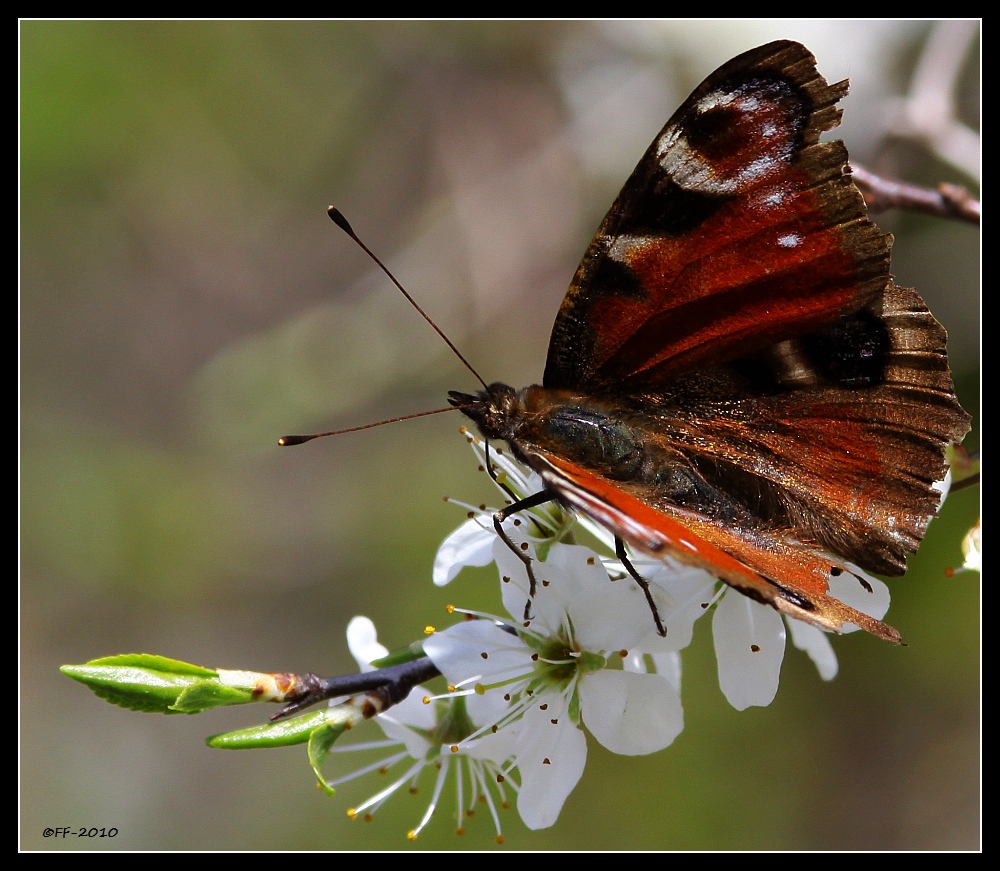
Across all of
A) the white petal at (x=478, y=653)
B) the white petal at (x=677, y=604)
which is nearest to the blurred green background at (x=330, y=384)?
the white petal at (x=478, y=653)

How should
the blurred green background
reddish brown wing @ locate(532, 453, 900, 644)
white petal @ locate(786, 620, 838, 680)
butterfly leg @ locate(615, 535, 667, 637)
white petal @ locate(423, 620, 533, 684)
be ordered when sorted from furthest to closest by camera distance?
the blurred green background, white petal @ locate(786, 620, 838, 680), white petal @ locate(423, 620, 533, 684), butterfly leg @ locate(615, 535, 667, 637), reddish brown wing @ locate(532, 453, 900, 644)

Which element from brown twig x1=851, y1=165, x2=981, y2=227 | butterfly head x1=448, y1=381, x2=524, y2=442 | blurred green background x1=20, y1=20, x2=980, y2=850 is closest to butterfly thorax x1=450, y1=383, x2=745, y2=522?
butterfly head x1=448, y1=381, x2=524, y2=442

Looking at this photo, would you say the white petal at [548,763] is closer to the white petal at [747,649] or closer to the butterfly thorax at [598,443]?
the white petal at [747,649]

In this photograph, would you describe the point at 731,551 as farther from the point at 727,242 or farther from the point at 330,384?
the point at 330,384

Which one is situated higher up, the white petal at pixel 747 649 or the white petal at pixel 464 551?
the white petal at pixel 464 551

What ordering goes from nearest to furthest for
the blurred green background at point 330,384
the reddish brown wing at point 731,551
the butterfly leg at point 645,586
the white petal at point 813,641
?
1. the reddish brown wing at point 731,551
2. the butterfly leg at point 645,586
3. the white petal at point 813,641
4. the blurred green background at point 330,384

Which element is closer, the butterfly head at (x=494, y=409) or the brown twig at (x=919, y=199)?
the butterfly head at (x=494, y=409)

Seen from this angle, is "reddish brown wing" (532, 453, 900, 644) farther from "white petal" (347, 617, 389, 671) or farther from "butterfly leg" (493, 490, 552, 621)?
"white petal" (347, 617, 389, 671)

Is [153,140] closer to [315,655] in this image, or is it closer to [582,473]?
[315,655]
